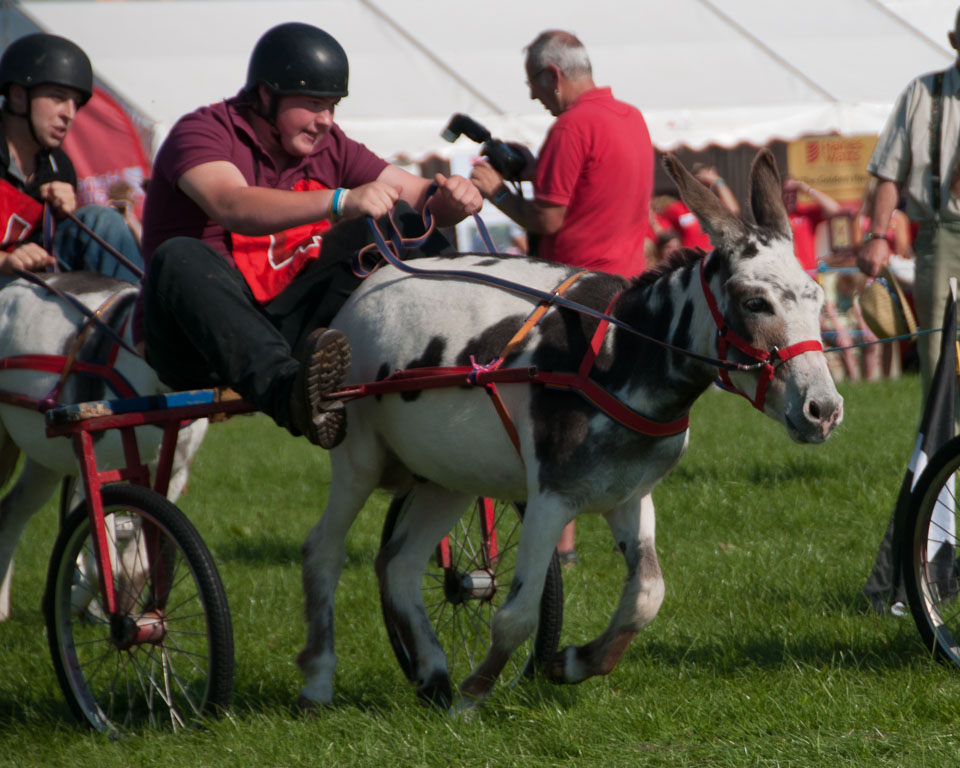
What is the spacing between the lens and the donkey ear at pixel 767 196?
360 cm

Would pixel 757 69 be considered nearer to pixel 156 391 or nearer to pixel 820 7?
pixel 820 7

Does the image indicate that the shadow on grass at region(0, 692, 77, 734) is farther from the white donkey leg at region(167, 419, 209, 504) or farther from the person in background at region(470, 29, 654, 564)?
the person in background at region(470, 29, 654, 564)

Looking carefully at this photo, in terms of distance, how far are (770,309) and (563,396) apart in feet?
2.26

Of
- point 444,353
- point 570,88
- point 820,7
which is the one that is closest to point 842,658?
point 444,353

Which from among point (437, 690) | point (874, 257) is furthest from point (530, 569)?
point (874, 257)

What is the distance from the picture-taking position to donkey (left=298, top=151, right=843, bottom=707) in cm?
343

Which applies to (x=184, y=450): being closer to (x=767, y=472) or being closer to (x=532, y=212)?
(x=532, y=212)

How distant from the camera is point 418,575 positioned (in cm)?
454

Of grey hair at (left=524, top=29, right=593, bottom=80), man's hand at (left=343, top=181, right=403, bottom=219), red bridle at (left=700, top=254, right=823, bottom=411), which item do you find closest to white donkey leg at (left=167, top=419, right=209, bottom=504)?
man's hand at (left=343, top=181, right=403, bottom=219)

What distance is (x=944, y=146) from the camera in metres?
5.24

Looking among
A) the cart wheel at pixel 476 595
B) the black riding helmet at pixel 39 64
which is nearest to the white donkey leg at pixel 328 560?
the cart wheel at pixel 476 595

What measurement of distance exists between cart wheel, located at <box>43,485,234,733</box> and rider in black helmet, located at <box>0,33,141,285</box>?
68.8 inches

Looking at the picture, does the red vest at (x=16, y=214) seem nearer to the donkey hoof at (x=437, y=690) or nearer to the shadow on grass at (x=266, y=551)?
the shadow on grass at (x=266, y=551)

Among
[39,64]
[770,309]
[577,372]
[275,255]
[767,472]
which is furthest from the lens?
[767,472]
